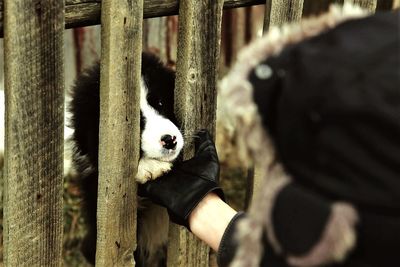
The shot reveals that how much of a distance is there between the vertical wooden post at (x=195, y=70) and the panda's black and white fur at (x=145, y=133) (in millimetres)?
125

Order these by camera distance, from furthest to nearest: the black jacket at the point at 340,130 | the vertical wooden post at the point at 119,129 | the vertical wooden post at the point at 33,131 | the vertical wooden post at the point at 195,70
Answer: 1. the vertical wooden post at the point at 195,70
2. the vertical wooden post at the point at 119,129
3. the vertical wooden post at the point at 33,131
4. the black jacket at the point at 340,130

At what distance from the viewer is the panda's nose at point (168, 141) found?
9.10 ft

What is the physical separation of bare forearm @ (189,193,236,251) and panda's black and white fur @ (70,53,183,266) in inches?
10.7

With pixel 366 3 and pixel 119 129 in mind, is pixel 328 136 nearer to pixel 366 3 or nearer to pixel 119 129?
pixel 119 129

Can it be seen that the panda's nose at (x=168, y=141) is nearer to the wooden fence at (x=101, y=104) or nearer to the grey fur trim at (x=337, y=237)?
the wooden fence at (x=101, y=104)

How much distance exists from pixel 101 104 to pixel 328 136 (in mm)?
1270

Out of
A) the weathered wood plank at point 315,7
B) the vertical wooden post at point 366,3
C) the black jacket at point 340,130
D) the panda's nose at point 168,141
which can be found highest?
the weathered wood plank at point 315,7

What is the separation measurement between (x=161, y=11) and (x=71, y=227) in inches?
87.1

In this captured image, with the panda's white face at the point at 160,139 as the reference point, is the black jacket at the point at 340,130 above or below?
above

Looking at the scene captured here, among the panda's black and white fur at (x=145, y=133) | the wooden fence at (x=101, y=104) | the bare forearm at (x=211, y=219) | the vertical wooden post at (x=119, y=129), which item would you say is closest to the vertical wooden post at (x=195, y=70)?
the wooden fence at (x=101, y=104)

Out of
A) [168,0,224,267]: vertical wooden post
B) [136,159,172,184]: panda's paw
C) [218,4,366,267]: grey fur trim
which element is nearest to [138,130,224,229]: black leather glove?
[136,159,172,184]: panda's paw

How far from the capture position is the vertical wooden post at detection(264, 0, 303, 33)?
277cm

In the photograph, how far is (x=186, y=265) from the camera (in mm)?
2893

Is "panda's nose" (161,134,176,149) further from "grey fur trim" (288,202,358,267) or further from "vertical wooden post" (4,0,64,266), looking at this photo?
"grey fur trim" (288,202,358,267)
